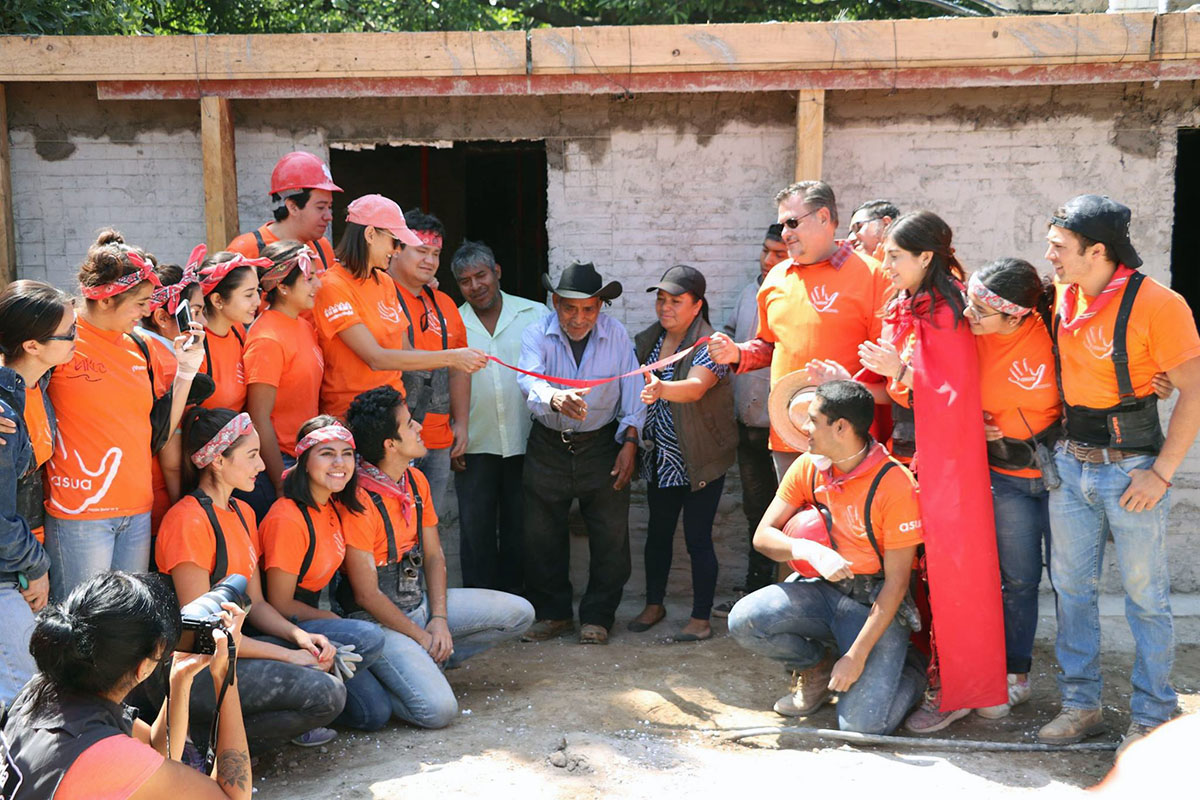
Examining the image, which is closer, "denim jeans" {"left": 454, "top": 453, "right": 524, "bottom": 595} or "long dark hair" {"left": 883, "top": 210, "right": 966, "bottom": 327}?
"long dark hair" {"left": 883, "top": 210, "right": 966, "bottom": 327}

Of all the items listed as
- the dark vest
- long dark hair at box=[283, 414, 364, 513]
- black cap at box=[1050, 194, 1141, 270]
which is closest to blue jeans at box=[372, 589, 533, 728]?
long dark hair at box=[283, 414, 364, 513]

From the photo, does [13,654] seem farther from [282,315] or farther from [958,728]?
[958,728]

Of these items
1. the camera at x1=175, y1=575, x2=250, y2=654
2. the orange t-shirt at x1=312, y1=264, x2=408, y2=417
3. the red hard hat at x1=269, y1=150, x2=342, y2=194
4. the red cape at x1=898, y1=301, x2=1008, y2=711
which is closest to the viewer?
the camera at x1=175, y1=575, x2=250, y2=654

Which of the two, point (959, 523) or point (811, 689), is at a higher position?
point (959, 523)

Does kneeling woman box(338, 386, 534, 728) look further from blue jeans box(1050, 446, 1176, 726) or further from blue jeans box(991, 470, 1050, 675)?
blue jeans box(1050, 446, 1176, 726)

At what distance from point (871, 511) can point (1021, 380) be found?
2.58 ft

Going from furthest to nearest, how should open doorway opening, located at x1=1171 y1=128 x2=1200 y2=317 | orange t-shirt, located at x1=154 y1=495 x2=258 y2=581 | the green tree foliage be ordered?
the green tree foliage < open doorway opening, located at x1=1171 y1=128 x2=1200 y2=317 < orange t-shirt, located at x1=154 y1=495 x2=258 y2=581

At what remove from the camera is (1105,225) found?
→ 420 centimetres

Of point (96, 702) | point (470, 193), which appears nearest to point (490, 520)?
point (96, 702)

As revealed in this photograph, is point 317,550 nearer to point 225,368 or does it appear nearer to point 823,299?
point 225,368

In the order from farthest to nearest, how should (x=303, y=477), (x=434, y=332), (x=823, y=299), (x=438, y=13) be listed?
1. (x=438, y=13)
2. (x=434, y=332)
3. (x=823, y=299)
4. (x=303, y=477)

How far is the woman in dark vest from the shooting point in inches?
228

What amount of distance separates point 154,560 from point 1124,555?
365 cm

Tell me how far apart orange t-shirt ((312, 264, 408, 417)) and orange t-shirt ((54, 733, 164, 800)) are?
267 cm
